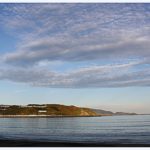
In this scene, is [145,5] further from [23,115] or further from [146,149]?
[23,115]

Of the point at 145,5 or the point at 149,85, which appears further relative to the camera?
the point at 149,85

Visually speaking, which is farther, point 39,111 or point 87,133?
point 39,111

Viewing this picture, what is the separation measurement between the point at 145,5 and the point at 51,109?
7241 cm

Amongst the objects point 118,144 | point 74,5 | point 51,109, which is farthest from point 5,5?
point 51,109

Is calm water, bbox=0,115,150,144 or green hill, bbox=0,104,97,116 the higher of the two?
green hill, bbox=0,104,97,116

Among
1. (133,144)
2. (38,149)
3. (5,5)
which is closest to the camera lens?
(38,149)

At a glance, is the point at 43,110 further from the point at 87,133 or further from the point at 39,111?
the point at 87,133

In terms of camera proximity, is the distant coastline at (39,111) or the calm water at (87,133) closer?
the calm water at (87,133)

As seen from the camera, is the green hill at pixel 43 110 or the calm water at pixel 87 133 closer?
the calm water at pixel 87 133

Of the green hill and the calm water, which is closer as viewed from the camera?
the calm water

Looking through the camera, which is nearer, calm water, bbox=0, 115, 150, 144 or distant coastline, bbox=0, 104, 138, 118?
calm water, bbox=0, 115, 150, 144

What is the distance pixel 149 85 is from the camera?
7875 cm

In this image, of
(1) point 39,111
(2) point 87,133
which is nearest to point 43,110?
(1) point 39,111

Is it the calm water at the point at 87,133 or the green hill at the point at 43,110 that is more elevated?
the green hill at the point at 43,110
